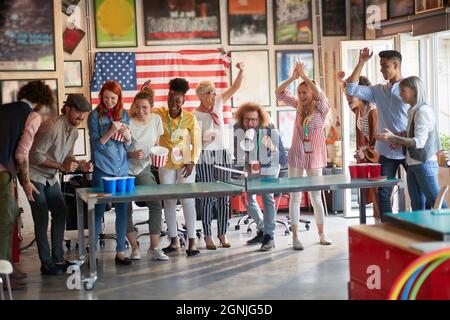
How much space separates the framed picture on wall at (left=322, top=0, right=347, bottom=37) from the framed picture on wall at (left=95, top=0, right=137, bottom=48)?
2.67m

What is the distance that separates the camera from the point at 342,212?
34.1 feet

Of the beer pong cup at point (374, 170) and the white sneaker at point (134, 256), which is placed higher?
the beer pong cup at point (374, 170)

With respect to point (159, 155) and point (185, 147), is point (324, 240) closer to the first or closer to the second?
point (185, 147)

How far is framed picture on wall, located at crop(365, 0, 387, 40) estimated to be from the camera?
1022cm

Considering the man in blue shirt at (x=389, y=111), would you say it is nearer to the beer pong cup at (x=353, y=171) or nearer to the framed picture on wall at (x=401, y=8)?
the beer pong cup at (x=353, y=171)

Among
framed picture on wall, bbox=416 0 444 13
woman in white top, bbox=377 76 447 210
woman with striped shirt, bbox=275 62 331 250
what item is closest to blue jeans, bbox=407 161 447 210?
woman in white top, bbox=377 76 447 210

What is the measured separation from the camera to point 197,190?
6289 mm

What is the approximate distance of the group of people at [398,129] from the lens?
6633mm

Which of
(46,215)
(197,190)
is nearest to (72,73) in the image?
(46,215)

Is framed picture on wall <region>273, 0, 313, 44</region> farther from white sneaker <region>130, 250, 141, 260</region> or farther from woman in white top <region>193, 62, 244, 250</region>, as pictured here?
white sneaker <region>130, 250, 141, 260</region>

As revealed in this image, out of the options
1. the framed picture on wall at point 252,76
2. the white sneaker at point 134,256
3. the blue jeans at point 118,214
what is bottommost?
A: the white sneaker at point 134,256

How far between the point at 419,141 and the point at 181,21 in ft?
17.2

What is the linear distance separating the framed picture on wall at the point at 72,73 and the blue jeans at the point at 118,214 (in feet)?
13.4

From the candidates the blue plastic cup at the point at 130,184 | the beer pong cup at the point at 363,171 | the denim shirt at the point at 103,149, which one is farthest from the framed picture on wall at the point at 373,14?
the blue plastic cup at the point at 130,184
